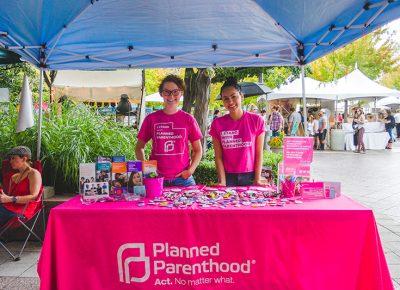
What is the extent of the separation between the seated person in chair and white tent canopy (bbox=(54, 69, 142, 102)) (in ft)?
34.8

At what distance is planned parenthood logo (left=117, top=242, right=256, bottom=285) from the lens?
2523 mm

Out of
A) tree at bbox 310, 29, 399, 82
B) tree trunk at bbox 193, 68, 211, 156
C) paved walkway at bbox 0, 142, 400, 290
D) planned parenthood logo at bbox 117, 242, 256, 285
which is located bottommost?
paved walkway at bbox 0, 142, 400, 290

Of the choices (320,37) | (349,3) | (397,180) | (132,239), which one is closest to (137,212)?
(132,239)

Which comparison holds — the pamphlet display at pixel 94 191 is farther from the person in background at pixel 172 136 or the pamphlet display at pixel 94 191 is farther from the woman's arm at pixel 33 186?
the woman's arm at pixel 33 186

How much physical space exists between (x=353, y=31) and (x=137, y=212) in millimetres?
2633

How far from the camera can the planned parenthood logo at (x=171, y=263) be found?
252 cm

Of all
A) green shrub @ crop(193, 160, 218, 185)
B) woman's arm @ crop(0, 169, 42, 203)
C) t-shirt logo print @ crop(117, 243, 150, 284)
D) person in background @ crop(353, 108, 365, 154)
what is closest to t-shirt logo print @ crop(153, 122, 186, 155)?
t-shirt logo print @ crop(117, 243, 150, 284)

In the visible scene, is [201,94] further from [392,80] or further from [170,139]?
[392,80]

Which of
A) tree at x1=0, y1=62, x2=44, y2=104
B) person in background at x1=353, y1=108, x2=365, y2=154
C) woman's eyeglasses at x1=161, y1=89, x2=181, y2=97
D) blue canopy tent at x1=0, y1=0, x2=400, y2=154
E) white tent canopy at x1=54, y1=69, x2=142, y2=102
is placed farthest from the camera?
person in background at x1=353, y1=108, x2=365, y2=154

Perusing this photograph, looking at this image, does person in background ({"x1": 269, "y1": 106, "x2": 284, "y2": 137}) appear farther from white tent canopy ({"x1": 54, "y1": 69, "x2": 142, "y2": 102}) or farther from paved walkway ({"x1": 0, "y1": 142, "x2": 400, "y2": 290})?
white tent canopy ({"x1": 54, "y1": 69, "x2": 142, "y2": 102})

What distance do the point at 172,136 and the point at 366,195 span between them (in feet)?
17.7

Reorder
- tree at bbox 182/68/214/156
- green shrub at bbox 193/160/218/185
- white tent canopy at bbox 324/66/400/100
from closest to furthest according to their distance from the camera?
green shrub at bbox 193/160/218/185 < tree at bbox 182/68/214/156 < white tent canopy at bbox 324/66/400/100

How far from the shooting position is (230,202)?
2.65 m

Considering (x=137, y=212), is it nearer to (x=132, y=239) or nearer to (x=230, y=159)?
(x=132, y=239)
